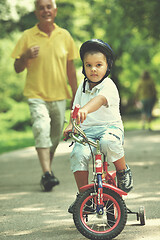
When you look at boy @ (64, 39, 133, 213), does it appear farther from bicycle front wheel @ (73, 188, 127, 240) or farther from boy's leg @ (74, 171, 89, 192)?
bicycle front wheel @ (73, 188, 127, 240)

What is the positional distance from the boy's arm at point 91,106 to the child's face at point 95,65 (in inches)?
9.8

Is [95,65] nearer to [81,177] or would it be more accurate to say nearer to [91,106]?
[91,106]

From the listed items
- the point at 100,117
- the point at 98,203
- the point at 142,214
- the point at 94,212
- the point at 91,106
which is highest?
the point at 91,106

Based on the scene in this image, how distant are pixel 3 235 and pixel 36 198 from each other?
1.58 metres

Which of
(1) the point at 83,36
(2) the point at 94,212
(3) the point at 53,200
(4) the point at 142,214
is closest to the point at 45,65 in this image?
(3) the point at 53,200

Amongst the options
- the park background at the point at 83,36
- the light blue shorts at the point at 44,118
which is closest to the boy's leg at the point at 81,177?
the light blue shorts at the point at 44,118

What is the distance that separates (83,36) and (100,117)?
1675cm

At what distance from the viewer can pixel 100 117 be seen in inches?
173

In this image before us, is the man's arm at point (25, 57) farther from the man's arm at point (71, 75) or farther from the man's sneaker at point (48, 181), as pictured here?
the man's sneaker at point (48, 181)

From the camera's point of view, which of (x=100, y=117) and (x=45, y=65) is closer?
(x=100, y=117)

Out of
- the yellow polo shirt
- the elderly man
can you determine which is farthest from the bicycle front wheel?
the yellow polo shirt

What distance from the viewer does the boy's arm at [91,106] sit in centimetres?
388

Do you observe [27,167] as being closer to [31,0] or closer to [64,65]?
[64,65]

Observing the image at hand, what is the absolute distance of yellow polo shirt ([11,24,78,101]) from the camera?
6.53m
